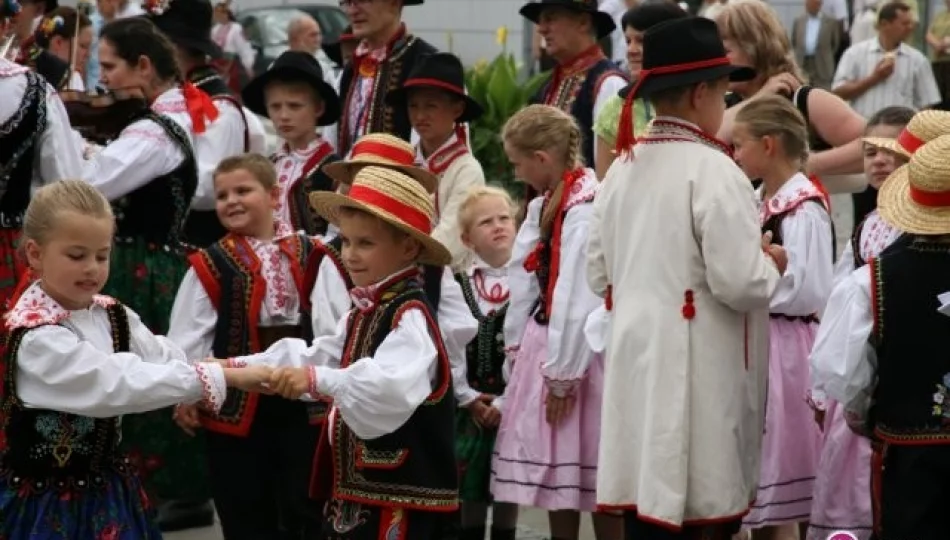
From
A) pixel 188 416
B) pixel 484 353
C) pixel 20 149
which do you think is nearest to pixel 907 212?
pixel 484 353

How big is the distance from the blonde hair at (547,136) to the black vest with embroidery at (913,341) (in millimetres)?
1751

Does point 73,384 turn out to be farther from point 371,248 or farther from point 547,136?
point 547,136

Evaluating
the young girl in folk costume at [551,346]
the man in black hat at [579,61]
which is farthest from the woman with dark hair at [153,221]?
the man in black hat at [579,61]

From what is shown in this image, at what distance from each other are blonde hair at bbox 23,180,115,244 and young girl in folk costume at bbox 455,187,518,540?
2207 millimetres

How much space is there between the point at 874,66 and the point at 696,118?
31.1ft

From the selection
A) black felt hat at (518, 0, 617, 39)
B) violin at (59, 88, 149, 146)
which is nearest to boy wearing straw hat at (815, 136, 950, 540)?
black felt hat at (518, 0, 617, 39)

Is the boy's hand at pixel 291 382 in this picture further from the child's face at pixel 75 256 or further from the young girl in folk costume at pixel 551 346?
the young girl in folk costume at pixel 551 346

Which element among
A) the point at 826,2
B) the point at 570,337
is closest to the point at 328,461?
the point at 570,337

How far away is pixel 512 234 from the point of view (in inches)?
281

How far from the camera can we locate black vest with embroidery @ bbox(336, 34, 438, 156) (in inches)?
307

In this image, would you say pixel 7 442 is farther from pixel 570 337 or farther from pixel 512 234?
pixel 512 234

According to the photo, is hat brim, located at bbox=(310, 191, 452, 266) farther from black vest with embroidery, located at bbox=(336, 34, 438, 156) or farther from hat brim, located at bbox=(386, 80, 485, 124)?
black vest with embroidery, located at bbox=(336, 34, 438, 156)

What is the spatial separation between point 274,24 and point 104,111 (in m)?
13.2

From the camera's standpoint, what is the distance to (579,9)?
7828 mm
